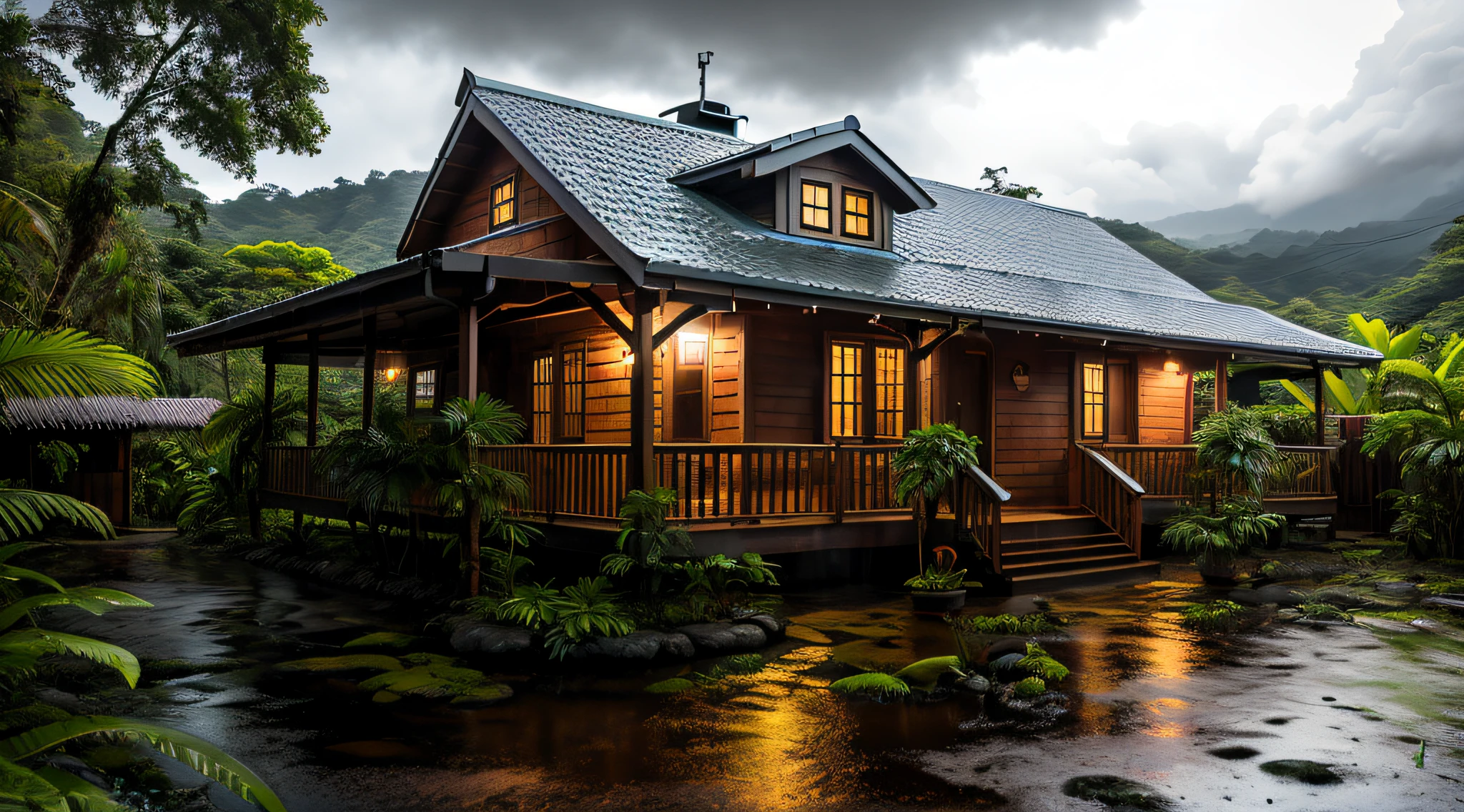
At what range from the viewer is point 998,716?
6383 mm

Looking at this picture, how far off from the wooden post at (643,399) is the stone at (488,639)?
1.93 m

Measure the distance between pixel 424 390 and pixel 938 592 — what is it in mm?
12036

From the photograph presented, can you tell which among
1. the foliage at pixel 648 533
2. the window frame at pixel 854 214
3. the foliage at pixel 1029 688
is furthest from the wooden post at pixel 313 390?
the foliage at pixel 1029 688

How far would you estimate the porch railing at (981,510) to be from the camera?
36.2ft

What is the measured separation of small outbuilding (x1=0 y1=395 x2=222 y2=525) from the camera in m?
17.8

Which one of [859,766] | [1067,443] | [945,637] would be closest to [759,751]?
[859,766]

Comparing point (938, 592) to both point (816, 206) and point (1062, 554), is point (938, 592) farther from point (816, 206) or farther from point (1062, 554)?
point (816, 206)

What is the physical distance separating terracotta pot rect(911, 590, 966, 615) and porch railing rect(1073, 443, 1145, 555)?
4.06 metres

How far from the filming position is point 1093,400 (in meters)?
16.2

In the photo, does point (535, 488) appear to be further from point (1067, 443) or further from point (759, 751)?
point (1067, 443)

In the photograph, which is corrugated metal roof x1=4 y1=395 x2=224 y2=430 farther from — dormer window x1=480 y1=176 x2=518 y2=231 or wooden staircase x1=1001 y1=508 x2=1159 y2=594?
wooden staircase x1=1001 y1=508 x2=1159 y2=594

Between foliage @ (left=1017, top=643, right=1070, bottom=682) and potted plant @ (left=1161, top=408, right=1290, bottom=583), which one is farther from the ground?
potted plant @ (left=1161, top=408, right=1290, bottom=583)

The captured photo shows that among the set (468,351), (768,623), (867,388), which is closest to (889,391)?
(867,388)

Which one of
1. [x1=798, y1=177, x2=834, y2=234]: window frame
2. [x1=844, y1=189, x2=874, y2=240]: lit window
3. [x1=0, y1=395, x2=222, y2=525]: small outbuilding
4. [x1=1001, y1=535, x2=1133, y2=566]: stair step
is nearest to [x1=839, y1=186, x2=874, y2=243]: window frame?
[x1=844, y1=189, x2=874, y2=240]: lit window
